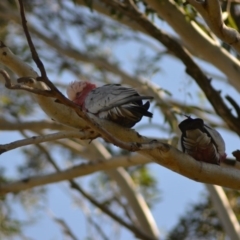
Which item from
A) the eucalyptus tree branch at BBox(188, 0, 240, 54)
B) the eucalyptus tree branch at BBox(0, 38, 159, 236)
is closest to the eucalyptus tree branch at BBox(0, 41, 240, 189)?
the eucalyptus tree branch at BBox(0, 38, 159, 236)

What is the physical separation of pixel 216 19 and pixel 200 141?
17.6 inches

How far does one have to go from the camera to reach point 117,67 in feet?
16.9

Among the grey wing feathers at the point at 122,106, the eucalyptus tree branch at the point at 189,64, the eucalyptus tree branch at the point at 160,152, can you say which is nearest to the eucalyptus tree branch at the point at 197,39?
the eucalyptus tree branch at the point at 189,64

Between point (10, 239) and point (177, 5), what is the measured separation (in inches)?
119

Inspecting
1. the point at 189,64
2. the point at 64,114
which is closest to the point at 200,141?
the point at 64,114

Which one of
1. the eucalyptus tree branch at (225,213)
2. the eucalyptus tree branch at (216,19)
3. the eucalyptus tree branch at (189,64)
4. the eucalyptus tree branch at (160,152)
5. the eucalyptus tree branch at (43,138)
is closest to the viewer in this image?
the eucalyptus tree branch at (43,138)

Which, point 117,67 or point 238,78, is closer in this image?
point 238,78

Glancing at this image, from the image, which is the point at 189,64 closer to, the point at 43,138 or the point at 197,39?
the point at 197,39

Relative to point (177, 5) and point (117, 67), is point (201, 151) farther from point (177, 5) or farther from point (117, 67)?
point (117, 67)

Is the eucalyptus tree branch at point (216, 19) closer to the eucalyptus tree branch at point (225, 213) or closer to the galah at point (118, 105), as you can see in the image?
the galah at point (118, 105)

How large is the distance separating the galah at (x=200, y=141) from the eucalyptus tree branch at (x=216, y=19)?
0.36 m

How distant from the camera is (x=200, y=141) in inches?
80.4

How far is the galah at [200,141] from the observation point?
6.61 ft

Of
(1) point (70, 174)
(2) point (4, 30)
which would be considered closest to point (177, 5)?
(1) point (70, 174)
